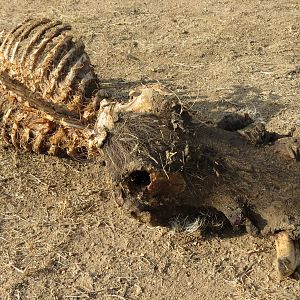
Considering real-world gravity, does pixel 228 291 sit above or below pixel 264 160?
below

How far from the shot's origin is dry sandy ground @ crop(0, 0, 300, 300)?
11.1ft

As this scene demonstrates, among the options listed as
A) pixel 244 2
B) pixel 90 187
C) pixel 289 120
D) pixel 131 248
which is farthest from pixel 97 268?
pixel 244 2

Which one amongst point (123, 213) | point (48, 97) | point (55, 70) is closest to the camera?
point (123, 213)

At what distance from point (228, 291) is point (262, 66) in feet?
9.40

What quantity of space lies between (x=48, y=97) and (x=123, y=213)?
980 mm

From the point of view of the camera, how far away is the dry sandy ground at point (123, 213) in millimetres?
3373

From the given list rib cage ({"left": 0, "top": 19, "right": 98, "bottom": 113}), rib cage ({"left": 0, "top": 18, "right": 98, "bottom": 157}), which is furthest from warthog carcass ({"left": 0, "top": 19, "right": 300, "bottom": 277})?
rib cage ({"left": 0, "top": 19, "right": 98, "bottom": 113})

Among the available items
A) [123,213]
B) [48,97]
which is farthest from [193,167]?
[48,97]

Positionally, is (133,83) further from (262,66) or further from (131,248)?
(131,248)

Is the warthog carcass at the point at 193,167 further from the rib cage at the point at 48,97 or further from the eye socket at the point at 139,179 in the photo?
the rib cage at the point at 48,97

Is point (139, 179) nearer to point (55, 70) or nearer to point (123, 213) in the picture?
point (123, 213)

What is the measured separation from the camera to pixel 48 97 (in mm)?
4027

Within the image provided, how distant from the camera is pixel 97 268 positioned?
11.4 ft

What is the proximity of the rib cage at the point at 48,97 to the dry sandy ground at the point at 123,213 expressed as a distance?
259mm
